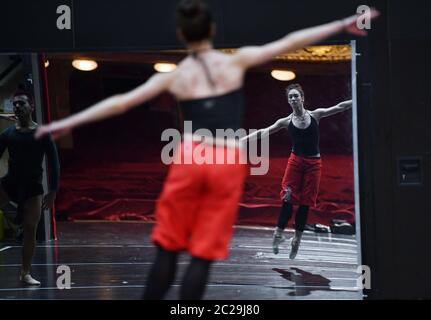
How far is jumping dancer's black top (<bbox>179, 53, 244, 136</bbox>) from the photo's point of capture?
3.69 metres

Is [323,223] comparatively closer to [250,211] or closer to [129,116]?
[250,211]

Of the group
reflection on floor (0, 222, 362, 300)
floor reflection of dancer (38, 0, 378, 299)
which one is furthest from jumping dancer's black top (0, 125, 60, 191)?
floor reflection of dancer (38, 0, 378, 299)

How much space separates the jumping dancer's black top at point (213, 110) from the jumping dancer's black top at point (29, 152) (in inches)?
121

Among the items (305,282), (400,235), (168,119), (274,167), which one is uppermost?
(168,119)

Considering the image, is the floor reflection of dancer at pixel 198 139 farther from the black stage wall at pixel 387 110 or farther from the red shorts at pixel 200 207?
the black stage wall at pixel 387 110

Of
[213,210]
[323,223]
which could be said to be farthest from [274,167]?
[213,210]

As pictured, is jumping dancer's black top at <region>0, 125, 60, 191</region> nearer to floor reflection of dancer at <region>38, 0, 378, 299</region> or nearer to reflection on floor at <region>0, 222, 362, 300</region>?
reflection on floor at <region>0, 222, 362, 300</region>

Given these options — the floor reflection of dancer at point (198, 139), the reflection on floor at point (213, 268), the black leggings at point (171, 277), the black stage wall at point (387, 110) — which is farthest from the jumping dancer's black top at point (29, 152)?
the black leggings at point (171, 277)

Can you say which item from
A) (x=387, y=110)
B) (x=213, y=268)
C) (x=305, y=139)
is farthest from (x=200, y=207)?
(x=305, y=139)

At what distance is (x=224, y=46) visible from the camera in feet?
18.6

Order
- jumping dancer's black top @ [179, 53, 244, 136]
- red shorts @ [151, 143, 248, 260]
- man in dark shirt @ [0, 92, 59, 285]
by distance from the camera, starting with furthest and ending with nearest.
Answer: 1. man in dark shirt @ [0, 92, 59, 285]
2. jumping dancer's black top @ [179, 53, 244, 136]
3. red shorts @ [151, 143, 248, 260]

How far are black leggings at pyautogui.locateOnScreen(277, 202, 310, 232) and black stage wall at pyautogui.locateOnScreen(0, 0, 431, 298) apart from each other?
5.10 feet

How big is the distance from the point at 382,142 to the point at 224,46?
140cm

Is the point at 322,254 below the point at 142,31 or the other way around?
below
